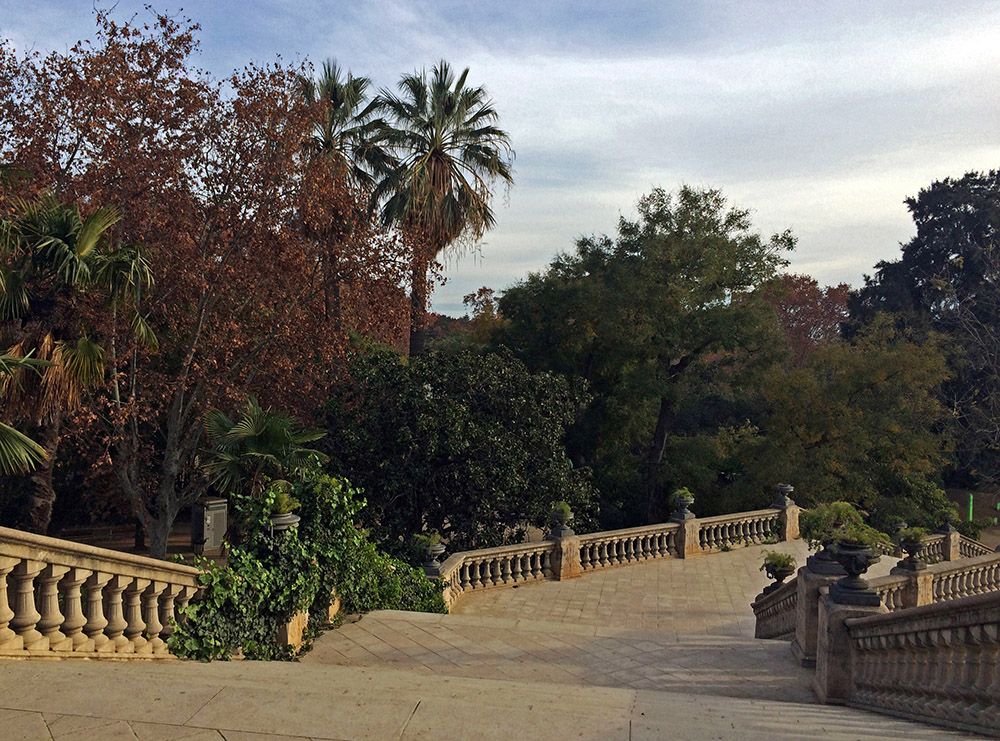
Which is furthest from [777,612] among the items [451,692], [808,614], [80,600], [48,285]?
[48,285]

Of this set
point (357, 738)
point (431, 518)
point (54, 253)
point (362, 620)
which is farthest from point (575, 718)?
point (431, 518)

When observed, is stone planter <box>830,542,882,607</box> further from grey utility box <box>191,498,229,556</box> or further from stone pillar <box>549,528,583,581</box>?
grey utility box <box>191,498,229,556</box>

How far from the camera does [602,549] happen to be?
1714 cm

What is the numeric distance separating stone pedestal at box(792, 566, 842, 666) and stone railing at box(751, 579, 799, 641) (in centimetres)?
68

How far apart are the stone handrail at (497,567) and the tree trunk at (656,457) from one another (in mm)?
12979

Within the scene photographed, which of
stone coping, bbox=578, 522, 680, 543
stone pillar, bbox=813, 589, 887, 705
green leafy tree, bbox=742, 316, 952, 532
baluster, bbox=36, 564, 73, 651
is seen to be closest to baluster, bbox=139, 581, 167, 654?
baluster, bbox=36, 564, 73, 651

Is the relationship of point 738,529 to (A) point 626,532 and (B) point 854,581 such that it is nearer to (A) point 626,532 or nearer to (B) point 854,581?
(A) point 626,532

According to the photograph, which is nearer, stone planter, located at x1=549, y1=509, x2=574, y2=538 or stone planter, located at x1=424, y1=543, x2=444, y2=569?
stone planter, located at x1=424, y1=543, x2=444, y2=569

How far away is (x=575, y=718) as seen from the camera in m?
5.47

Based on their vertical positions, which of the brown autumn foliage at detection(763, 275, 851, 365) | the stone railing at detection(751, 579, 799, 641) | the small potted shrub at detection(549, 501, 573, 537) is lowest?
the stone railing at detection(751, 579, 799, 641)

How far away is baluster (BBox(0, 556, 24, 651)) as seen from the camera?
5.62m

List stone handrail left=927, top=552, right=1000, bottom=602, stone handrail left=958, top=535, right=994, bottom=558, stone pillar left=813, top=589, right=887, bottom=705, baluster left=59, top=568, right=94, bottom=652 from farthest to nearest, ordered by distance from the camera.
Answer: stone handrail left=958, top=535, right=994, bottom=558, stone handrail left=927, top=552, right=1000, bottom=602, stone pillar left=813, top=589, right=887, bottom=705, baluster left=59, top=568, right=94, bottom=652

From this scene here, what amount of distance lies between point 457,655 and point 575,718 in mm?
4256

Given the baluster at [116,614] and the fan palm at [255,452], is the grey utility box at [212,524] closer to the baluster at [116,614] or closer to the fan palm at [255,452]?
the fan palm at [255,452]
